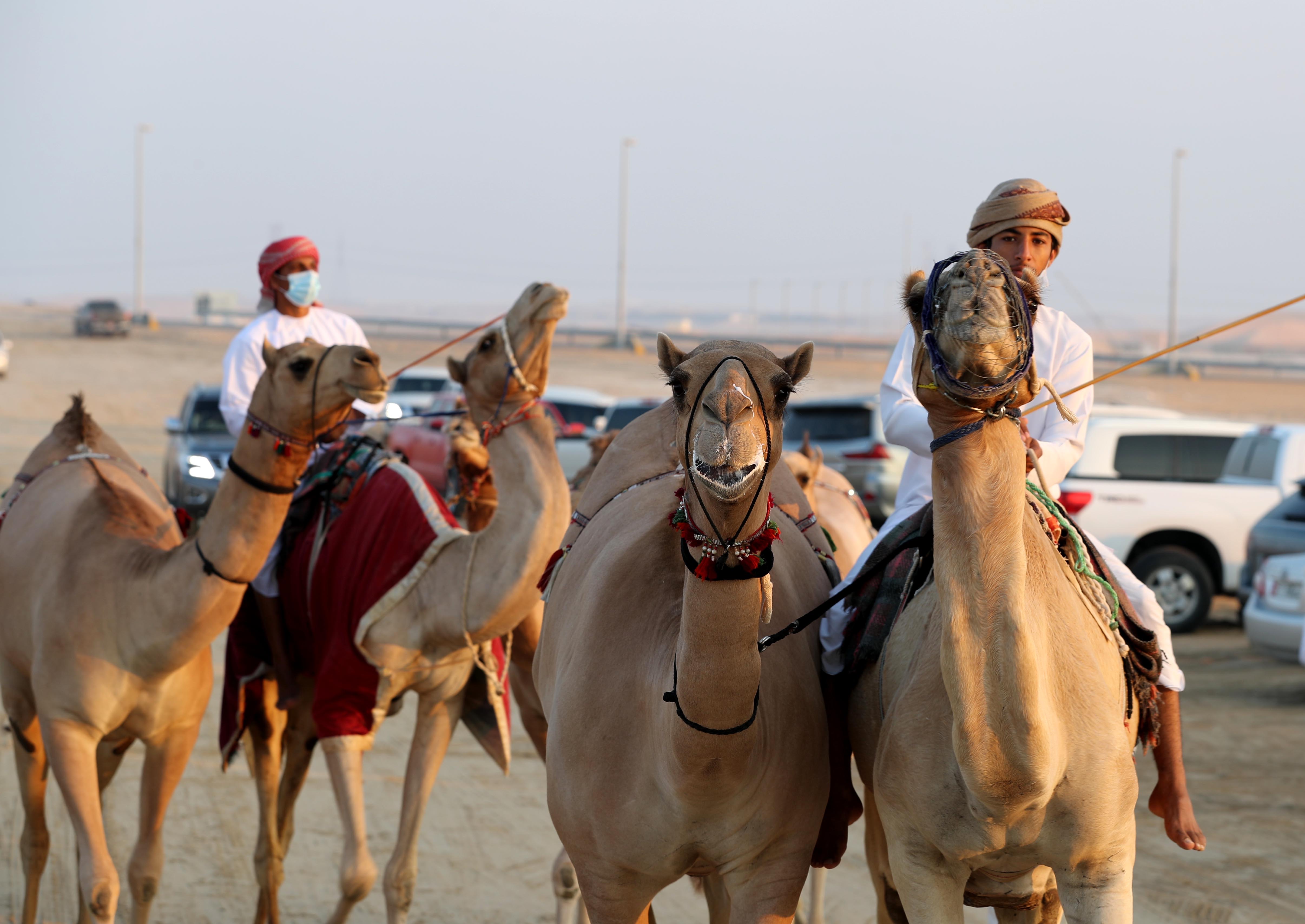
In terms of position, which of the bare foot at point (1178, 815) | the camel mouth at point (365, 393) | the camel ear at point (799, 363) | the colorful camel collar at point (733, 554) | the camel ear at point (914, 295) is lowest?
the bare foot at point (1178, 815)

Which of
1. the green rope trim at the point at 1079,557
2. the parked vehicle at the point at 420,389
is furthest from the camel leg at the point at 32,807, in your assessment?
the parked vehicle at the point at 420,389

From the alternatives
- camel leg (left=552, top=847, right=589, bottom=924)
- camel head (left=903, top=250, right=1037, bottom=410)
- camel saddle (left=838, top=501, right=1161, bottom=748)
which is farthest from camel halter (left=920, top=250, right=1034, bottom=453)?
camel leg (left=552, top=847, right=589, bottom=924)

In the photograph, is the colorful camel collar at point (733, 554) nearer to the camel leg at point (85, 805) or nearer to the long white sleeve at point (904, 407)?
the long white sleeve at point (904, 407)

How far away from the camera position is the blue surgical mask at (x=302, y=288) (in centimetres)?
665

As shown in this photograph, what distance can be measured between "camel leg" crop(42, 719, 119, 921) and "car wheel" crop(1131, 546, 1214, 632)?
1034cm

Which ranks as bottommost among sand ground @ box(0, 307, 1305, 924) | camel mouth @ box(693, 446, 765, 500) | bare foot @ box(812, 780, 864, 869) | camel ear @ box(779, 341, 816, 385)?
sand ground @ box(0, 307, 1305, 924)

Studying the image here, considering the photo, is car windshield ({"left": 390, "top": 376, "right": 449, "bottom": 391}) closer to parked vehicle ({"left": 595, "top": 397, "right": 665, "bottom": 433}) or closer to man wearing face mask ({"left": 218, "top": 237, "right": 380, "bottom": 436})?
parked vehicle ({"left": 595, "top": 397, "right": 665, "bottom": 433})

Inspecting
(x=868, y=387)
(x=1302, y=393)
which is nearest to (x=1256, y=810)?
(x=868, y=387)

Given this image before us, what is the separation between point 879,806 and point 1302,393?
4750 cm

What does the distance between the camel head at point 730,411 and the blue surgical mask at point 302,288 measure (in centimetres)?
386

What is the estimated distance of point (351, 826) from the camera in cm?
532

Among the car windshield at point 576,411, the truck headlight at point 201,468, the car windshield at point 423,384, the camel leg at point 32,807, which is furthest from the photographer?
the car windshield at point 423,384

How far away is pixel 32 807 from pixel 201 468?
11086 mm

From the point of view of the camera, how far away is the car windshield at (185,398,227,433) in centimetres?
1758
